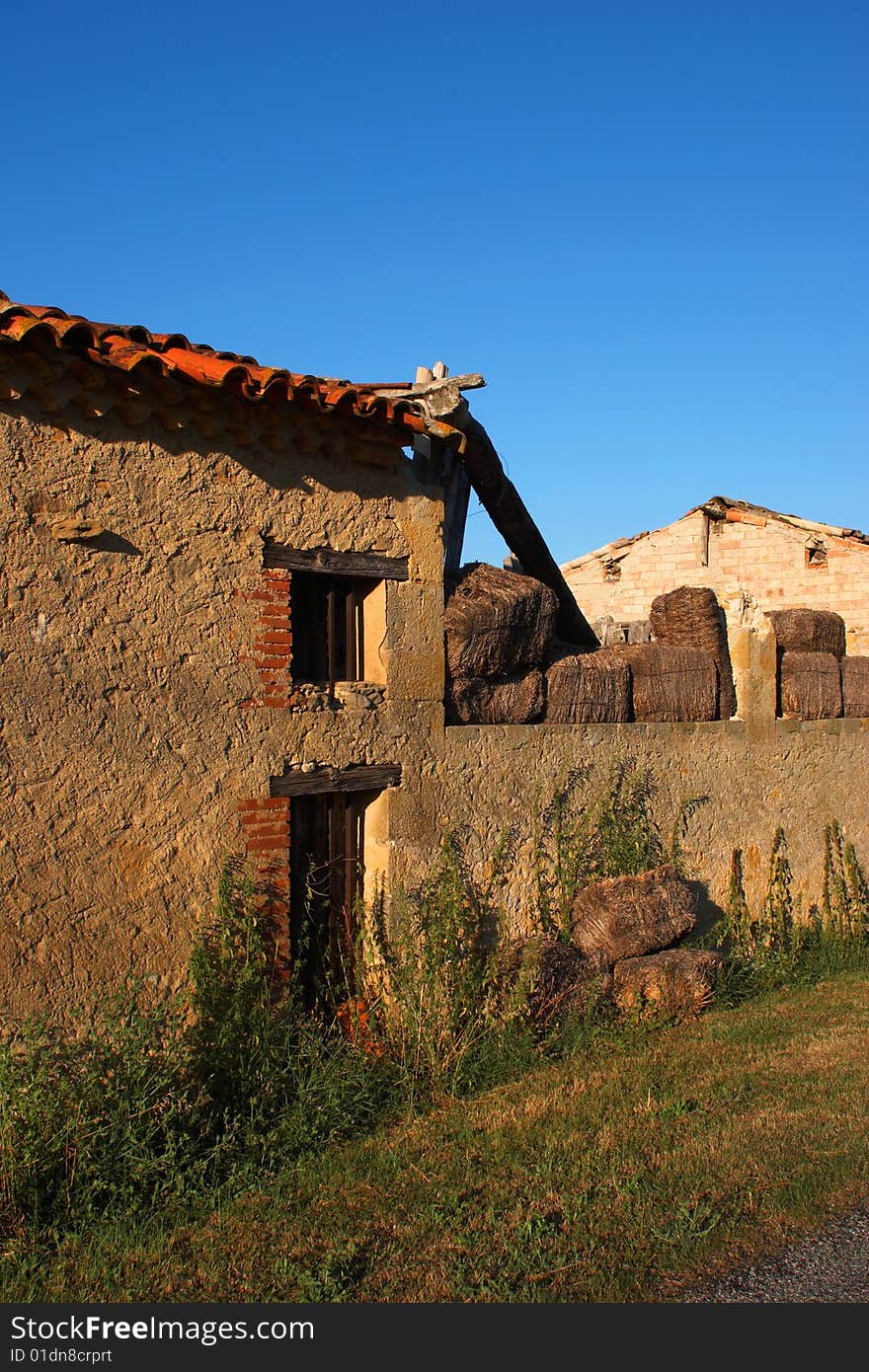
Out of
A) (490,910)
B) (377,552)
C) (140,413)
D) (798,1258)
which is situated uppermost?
(140,413)

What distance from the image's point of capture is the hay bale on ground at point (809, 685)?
9.20m

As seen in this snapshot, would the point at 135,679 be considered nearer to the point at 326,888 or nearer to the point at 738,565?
the point at 326,888

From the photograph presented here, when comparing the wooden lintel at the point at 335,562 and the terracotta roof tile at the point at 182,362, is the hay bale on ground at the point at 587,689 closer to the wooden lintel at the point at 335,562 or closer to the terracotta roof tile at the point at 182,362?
the wooden lintel at the point at 335,562

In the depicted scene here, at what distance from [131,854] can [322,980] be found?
1571mm

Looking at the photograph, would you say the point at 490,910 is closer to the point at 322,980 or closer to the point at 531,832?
the point at 531,832

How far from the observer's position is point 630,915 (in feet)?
23.1

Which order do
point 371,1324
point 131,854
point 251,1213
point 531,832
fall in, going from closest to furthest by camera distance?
point 371,1324
point 251,1213
point 131,854
point 531,832

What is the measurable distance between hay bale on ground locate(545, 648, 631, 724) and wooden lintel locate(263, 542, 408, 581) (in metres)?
1.44

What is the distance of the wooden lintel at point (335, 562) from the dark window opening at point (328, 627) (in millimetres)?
124

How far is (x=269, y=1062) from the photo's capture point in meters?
5.36

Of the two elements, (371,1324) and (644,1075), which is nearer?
(371,1324)

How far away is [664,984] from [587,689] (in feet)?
6.52

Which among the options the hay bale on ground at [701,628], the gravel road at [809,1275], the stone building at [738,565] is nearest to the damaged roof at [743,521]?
the stone building at [738,565]

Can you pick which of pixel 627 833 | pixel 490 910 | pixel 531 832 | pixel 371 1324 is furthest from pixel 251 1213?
pixel 627 833
